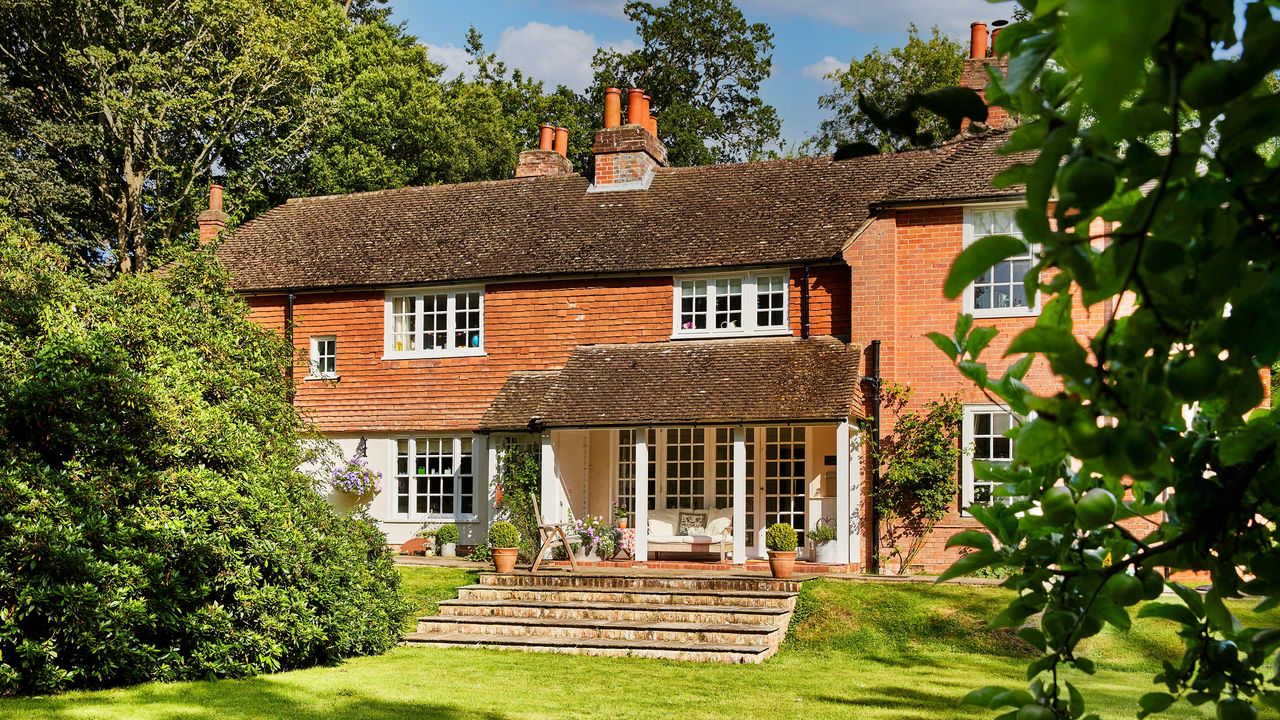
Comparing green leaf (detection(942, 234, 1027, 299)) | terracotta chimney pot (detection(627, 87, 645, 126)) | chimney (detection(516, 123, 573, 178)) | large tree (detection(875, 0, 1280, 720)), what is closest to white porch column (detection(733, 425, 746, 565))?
terracotta chimney pot (detection(627, 87, 645, 126))

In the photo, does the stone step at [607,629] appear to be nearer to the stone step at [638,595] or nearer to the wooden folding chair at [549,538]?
the stone step at [638,595]

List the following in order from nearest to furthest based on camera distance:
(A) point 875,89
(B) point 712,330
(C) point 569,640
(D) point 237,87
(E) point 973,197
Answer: (C) point 569,640 → (E) point 973,197 → (B) point 712,330 → (D) point 237,87 → (A) point 875,89

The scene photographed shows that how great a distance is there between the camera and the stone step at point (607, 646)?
1518 cm

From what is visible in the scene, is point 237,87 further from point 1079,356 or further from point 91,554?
point 1079,356

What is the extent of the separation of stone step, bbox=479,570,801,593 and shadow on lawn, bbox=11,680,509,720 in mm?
7249

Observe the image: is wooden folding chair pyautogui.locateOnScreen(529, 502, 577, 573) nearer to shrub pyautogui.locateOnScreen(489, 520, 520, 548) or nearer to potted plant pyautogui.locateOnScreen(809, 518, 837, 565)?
shrub pyautogui.locateOnScreen(489, 520, 520, 548)

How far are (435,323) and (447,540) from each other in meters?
4.46

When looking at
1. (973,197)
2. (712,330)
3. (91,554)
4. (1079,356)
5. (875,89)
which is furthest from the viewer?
(875,89)

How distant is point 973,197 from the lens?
20781 millimetres

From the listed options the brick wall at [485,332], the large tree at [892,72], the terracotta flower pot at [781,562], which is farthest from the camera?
the large tree at [892,72]

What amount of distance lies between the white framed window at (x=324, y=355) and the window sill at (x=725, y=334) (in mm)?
7495

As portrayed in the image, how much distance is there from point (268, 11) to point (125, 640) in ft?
94.6

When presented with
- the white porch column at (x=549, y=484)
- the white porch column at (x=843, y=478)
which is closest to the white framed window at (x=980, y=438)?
the white porch column at (x=843, y=478)

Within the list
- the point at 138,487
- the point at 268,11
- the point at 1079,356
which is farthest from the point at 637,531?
the point at 268,11
